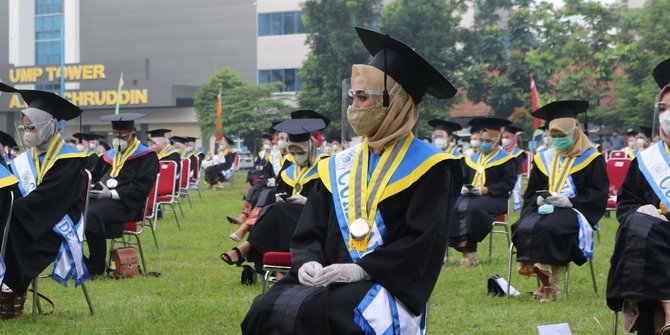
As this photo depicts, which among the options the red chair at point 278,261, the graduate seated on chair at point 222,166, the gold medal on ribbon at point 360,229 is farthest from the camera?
the graduate seated on chair at point 222,166

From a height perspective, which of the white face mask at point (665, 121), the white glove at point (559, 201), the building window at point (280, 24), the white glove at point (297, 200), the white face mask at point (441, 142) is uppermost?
the building window at point (280, 24)

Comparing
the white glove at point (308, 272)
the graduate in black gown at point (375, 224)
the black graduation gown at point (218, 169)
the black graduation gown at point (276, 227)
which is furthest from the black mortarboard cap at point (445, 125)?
the black graduation gown at point (218, 169)

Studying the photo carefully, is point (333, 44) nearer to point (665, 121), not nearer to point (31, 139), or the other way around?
point (31, 139)

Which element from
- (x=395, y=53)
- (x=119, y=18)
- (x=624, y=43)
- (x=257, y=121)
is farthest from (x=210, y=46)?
(x=395, y=53)

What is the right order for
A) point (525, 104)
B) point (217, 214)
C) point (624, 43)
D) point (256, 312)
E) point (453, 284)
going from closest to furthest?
point (256, 312)
point (453, 284)
point (217, 214)
point (624, 43)
point (525, 104)

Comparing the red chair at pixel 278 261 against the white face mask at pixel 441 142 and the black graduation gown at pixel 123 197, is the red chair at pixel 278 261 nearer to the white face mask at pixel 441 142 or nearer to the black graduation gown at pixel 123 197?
the black graduation gown at pixel 123 197

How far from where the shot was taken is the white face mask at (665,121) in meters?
6.24

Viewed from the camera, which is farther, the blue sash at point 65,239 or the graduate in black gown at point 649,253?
the blue sash at point 65,239

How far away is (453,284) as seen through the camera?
33.8 feet

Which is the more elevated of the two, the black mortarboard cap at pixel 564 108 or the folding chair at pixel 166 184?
the black mortarboard cap at pixel 564 108

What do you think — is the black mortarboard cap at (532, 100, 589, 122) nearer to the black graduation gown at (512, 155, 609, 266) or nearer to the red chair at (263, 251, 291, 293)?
the black graduation gown at (512, 155, 609, 266)

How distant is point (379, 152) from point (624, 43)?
127 feet

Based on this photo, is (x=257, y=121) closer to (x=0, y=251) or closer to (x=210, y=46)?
(x=210, y=46)

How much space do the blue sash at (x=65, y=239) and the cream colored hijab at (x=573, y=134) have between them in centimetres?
442
